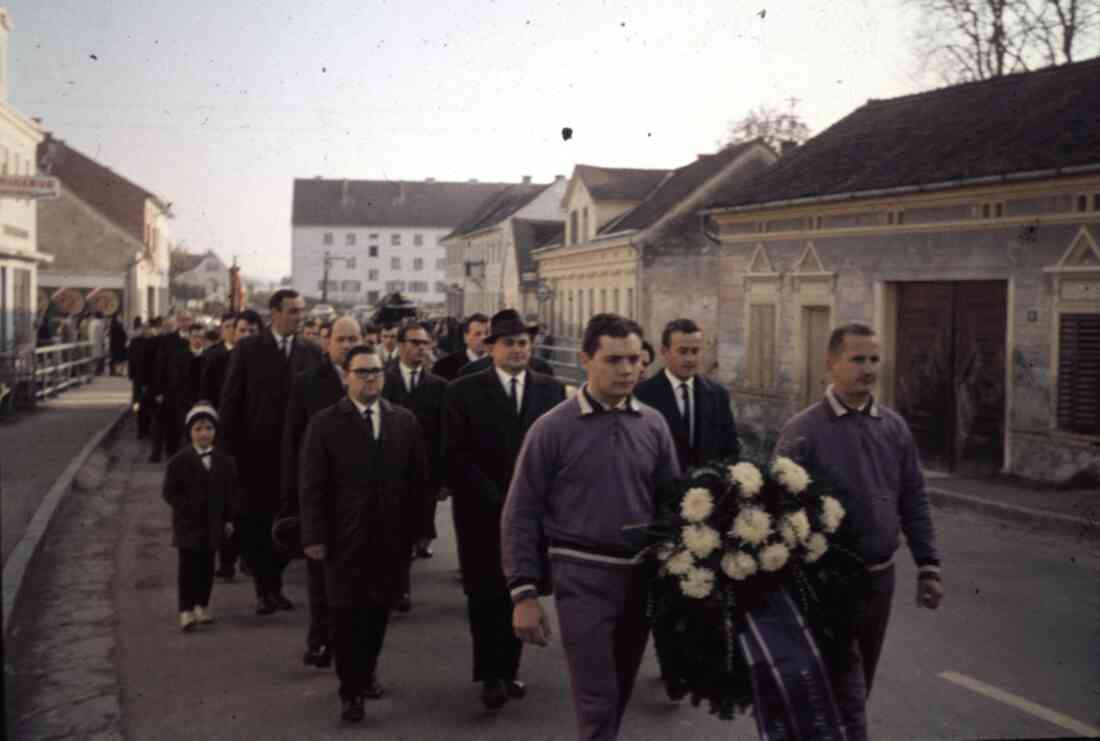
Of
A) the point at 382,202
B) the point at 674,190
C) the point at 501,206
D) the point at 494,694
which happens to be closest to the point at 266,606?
the point at 494,694

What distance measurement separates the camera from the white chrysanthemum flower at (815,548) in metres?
4.70

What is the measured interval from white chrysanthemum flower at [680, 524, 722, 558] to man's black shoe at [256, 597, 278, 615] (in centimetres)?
502

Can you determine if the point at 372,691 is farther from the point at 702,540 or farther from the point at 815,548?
the point at 815,548

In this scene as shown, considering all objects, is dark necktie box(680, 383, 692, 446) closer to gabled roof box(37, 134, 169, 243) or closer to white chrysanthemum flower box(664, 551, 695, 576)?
white chrysanthemum flower box(664, 551, 695, 576)

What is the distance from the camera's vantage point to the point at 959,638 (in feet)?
26.7

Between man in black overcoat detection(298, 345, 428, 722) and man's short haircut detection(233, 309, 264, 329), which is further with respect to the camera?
man's short haircut detection(233, 309, 264, 329)

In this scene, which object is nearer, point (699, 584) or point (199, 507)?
point (699, 584)

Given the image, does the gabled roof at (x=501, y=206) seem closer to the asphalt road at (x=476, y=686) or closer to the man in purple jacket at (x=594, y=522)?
the asphalt road at (x=476, y=686)

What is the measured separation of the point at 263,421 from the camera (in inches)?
359

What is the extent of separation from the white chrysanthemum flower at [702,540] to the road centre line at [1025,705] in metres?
2.48

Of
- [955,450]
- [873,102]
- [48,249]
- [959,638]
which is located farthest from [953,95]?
[48,249]

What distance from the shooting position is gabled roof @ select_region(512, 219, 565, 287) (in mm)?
62469

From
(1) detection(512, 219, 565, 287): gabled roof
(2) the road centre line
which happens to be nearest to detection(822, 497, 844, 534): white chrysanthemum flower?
(2) the road centre line

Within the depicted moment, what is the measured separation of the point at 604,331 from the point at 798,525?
109 cm
